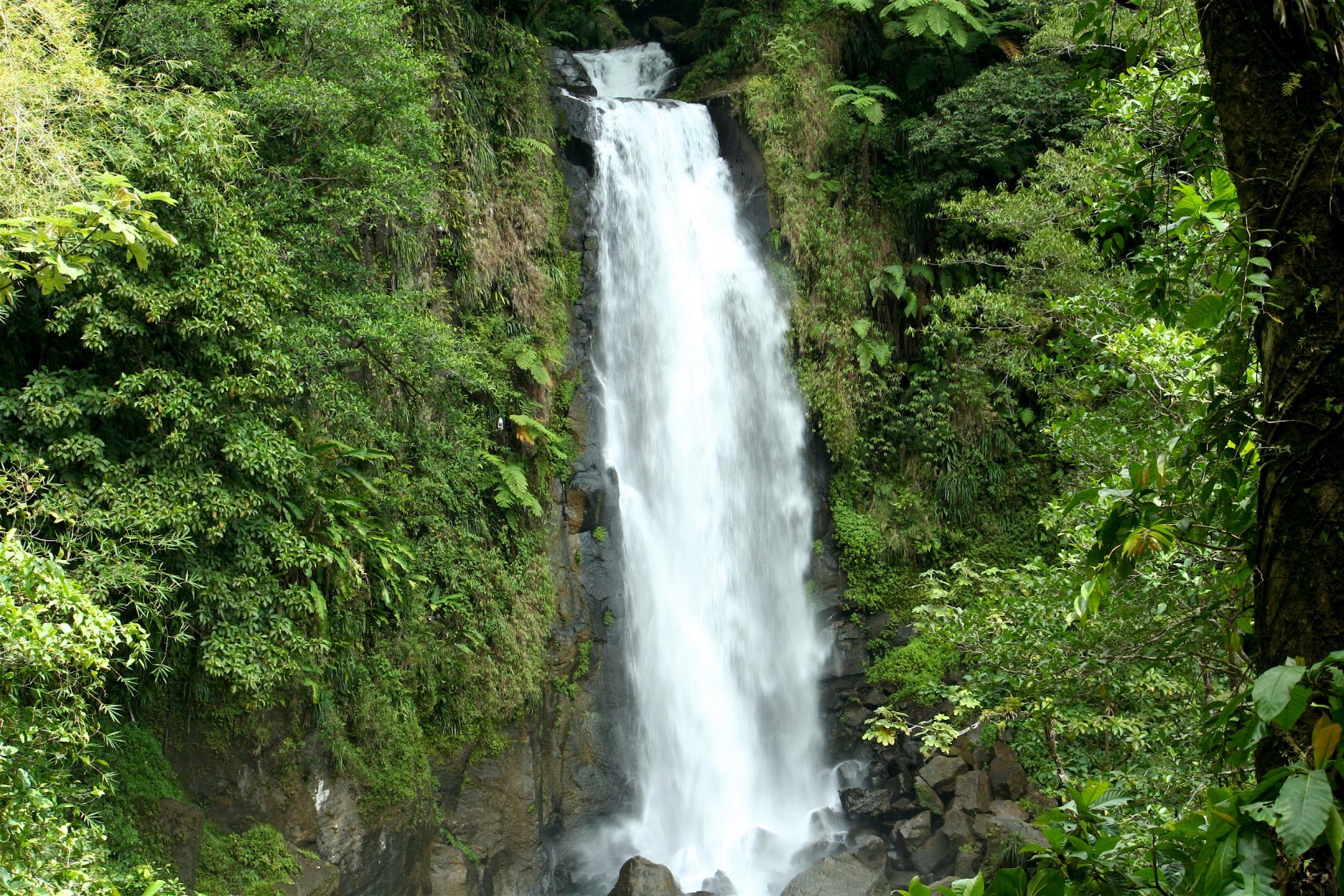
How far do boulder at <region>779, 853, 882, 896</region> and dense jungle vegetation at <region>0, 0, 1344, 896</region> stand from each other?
7.15 ft

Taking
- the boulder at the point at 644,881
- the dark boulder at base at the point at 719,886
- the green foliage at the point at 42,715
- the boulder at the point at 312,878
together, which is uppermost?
the green foliage at the point at 42,715

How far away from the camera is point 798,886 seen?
11.1 meters

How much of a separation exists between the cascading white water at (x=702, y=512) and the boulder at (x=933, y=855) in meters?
1.64

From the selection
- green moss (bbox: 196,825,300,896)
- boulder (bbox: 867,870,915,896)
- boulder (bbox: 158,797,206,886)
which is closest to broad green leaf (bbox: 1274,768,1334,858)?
boulder (bbox: 158,797,206,886)

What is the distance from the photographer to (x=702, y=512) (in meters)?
14.4

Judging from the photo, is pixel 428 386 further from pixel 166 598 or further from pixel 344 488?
pixel 166 598

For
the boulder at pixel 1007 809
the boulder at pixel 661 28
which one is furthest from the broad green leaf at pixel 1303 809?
the boulder at pixel 661 28

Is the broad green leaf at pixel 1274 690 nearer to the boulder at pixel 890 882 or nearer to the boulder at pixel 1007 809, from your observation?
the boulder at pixel 890 882

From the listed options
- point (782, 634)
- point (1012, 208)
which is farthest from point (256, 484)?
point (1012, 208)

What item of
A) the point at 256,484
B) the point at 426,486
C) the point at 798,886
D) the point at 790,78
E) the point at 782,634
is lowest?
the point at 798,886

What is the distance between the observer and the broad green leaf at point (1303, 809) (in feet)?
5.33

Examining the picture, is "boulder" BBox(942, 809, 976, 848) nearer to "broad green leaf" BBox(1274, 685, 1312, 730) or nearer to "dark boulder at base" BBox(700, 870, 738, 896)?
"dark boulder at base" BBox(700, 870, 738, 896)

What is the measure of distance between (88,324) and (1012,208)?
10.9 metres

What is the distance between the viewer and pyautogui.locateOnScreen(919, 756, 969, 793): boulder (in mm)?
12320
